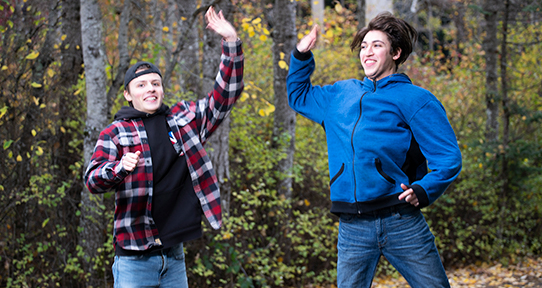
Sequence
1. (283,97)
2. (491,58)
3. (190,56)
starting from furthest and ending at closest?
(190,56), (491,58), (283,97)

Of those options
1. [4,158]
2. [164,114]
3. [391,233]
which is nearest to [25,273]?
[4,158]

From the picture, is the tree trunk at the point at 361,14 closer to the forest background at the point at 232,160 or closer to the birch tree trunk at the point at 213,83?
the forest background at the point at 232,160

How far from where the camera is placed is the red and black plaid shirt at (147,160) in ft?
8.06

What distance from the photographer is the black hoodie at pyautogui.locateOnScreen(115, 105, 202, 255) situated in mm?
2582

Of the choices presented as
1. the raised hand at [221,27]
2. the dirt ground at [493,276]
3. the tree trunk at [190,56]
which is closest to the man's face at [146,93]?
the raised hand at [221,27]

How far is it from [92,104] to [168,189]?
243 cm

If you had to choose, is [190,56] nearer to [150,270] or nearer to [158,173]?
[158,173]

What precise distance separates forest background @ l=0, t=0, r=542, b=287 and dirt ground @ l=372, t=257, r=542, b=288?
7.3 inches

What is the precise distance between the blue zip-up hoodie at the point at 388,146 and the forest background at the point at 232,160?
7.59 ft

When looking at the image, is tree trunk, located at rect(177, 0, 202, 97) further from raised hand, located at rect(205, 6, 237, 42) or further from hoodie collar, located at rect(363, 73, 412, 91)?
hoodie collar, located at rect(363, 73, 412, 91)

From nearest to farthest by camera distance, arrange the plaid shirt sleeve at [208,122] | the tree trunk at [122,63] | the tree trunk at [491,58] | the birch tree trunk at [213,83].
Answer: the plaid shirt sleeve at [208,122]
the tree trunk at [122,63]
the birch tree trunk at [213,83]
the tree trunk at [491,58]

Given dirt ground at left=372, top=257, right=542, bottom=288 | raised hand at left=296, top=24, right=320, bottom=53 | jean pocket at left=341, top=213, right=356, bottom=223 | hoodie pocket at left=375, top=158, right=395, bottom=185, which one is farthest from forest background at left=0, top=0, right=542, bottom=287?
hoodie pocket at left=375, top=158, right=395, bottom=185

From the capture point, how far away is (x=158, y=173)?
2.60 metres

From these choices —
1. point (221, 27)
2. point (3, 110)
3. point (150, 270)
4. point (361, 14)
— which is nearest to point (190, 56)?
point (361, 14)
